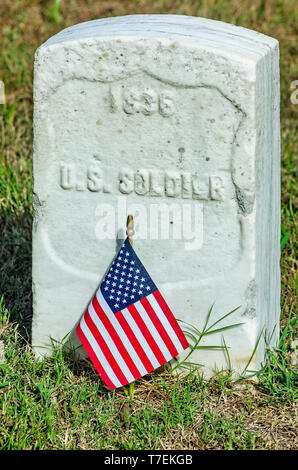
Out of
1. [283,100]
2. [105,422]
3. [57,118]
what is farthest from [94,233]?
[283,100]

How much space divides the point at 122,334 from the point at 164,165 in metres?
0.66

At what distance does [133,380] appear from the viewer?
2.82 metres

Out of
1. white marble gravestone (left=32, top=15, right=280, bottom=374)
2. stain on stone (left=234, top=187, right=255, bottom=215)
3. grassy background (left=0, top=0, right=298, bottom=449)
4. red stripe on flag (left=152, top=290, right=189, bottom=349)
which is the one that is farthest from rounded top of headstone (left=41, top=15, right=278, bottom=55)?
grassy background (left=0, top=0, right=298, bottom=449)

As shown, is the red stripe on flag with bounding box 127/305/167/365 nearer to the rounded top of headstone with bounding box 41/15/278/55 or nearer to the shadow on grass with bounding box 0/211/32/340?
the shadow on grass with bounding box 0/211/32/340

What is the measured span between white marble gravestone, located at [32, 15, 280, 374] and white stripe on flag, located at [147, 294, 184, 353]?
0.13 metres

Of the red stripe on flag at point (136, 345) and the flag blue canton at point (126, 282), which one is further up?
the flag blue canton at point (126, 282)

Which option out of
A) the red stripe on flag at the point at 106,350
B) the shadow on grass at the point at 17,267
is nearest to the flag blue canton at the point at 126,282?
the red stripe on flag at the point at 106,350

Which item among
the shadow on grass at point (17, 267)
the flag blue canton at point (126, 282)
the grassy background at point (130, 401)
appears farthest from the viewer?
the shadow on grass at point (17, 267)

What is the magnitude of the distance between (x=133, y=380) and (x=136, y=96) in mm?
1070

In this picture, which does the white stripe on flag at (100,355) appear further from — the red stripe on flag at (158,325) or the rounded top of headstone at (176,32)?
the rounded top of headstone at (176,32)

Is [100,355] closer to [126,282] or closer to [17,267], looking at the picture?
[126,282]

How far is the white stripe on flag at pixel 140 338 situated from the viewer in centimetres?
280

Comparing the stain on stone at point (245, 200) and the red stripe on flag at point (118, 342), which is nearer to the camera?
the stain on stone at point (245, 200)

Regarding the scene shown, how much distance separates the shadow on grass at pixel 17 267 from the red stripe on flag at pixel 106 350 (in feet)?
1.33
